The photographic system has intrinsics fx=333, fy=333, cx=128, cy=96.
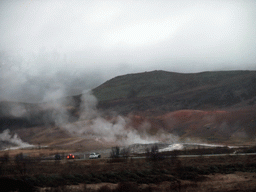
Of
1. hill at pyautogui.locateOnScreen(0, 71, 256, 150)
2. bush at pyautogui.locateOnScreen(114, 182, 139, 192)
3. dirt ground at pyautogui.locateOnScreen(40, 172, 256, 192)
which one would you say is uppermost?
hill at pyautogui.locateOnScreen(0, 71, 256, 150)

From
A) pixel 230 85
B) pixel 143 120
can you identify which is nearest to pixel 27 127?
pixel 143 120

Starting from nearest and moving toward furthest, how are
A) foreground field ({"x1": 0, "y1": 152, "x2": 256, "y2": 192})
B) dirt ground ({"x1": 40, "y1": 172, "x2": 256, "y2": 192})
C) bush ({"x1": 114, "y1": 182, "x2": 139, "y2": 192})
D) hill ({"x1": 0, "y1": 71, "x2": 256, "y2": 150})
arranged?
1. bush ({"x1": 114, "y1": 182, "x2": 139, "y2": 192})
2. dirt ground ({"x1": 40, "y1": 172, "x2": 256, "y2": 192})
3. foreground field ({"x1": 0, "y1": 152, "x2": 256, "y2": 192})
4. hill ({"x1": 0, "y1": 71, "x2": 256, "y2": 150})

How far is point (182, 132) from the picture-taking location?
13012 centimetres

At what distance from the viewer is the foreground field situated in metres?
32.9

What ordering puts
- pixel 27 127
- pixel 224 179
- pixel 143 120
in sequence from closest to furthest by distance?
pixel 224 179 → pixel 143 120 → pixel 27 127

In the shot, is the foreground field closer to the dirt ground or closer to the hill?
the dirt ground

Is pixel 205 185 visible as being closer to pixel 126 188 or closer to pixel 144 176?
pixel 144 176

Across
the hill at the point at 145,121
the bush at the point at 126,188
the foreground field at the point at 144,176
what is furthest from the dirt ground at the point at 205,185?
Answer: the hill at the point at 145,121

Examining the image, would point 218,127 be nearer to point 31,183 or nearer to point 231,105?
point 231,105

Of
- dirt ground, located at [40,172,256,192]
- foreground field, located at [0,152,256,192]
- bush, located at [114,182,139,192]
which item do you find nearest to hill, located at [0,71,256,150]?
foreground field, located at [0,152,256,192]

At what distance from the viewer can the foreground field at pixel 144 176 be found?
108 feet

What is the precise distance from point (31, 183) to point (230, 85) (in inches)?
6910

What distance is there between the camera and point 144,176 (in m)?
39.7

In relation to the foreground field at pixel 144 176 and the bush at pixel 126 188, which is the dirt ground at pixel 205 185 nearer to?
the foreground field at pixel 144 176
